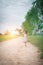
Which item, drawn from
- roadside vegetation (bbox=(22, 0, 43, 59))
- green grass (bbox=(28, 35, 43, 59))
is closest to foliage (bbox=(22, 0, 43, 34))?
roadside vegetation (bbox=(22, 0, 43, 59))

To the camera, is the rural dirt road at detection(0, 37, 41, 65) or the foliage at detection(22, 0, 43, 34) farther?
the foliage at detection(22, 0, 43, 34)

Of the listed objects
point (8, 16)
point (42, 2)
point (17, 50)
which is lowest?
point (17, 50)

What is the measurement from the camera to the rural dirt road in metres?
1.84

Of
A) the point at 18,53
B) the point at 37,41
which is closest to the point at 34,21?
the point at 37,41

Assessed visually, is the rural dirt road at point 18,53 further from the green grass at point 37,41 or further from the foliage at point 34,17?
the foliage at point 34,17

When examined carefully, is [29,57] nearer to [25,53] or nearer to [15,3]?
[25,53]

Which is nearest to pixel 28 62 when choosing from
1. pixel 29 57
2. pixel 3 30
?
pixel 29 57

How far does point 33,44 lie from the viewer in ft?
6.33

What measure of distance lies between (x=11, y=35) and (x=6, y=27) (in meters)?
0.12

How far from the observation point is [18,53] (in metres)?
1.88

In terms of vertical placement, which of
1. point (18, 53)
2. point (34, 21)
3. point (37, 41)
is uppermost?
point (34, 21)

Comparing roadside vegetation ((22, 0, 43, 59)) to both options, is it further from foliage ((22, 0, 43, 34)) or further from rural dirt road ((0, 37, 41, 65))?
rural dirt road ((0, 37, 41, 65))

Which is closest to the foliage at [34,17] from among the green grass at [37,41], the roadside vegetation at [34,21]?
the roadside vegetation at [34,21]

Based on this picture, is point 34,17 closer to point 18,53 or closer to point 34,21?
point 34,21
